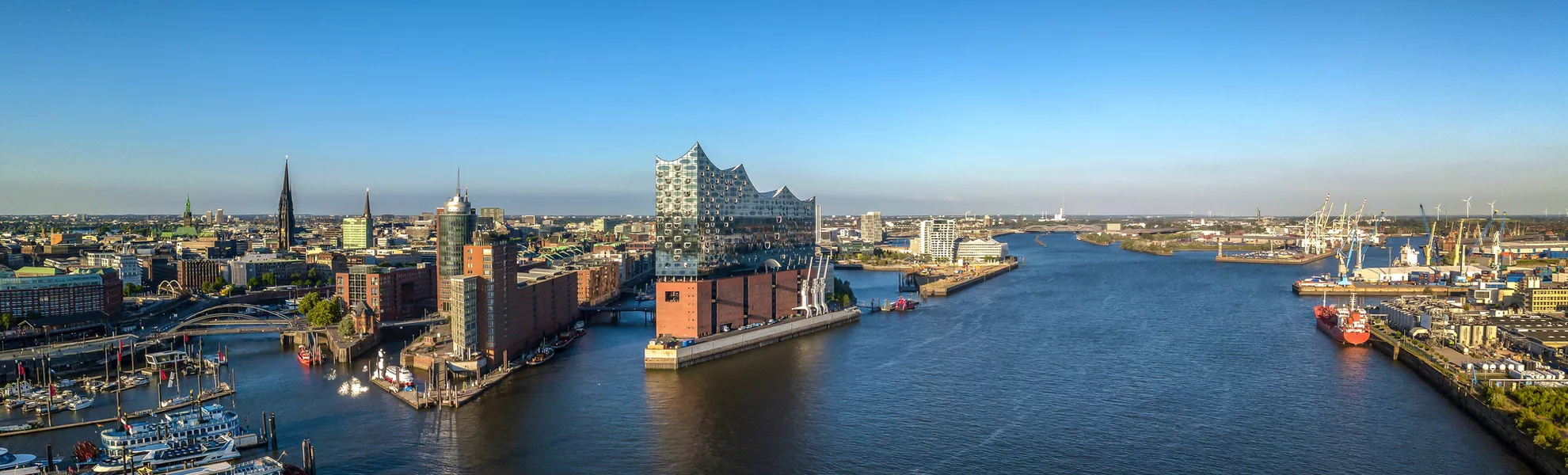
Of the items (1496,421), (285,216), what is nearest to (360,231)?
(285,216)

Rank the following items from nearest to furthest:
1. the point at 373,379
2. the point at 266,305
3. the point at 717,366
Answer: the point at 373,379 → the point at 717,366 → the point at 266,305

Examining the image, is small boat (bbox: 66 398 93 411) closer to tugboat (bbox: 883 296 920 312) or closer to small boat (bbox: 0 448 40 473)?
small boat (bbox: 0 448 40 473)

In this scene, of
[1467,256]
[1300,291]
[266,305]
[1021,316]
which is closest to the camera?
[1021,316]

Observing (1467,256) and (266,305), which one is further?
(1467,256)

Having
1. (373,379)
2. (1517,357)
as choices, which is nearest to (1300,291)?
(1517,357)

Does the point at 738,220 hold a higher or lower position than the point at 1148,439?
higher

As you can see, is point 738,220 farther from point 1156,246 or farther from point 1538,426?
point 1156,246

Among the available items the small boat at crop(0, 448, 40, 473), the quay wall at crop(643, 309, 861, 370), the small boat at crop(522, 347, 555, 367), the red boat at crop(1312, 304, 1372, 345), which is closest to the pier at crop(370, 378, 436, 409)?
the small boat at crop(522, 347, 555, 367)
